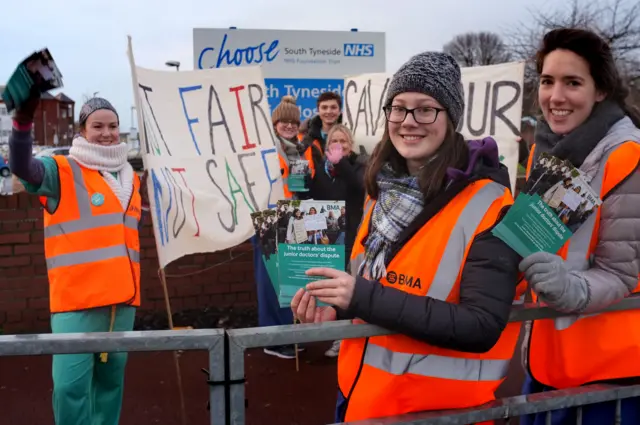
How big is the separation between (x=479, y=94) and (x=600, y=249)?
3.34 m

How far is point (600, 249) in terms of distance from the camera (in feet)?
5.46

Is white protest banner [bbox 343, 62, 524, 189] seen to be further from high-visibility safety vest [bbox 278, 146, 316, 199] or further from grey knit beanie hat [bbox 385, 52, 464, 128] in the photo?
grey knit beanie hat [bbox 385, 52, 464, 128]

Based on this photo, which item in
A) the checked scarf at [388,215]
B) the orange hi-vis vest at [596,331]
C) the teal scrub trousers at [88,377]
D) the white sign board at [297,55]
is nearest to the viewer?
the checked scarf at [388,215]

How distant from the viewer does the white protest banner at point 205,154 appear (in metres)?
3.59

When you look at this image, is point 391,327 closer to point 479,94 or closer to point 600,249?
point 600,249

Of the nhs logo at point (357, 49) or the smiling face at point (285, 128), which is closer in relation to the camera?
the smiling face at point (285, 128)

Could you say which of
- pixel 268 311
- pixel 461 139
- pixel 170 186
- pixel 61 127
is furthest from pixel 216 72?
pixel 61 127

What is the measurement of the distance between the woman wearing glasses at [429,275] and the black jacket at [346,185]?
8.65 ft

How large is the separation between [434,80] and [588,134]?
533 millimetres

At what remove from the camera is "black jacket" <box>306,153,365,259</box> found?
170 inches

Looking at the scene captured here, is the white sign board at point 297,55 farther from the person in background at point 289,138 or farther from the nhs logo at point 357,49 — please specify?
the person in background at point 289,138

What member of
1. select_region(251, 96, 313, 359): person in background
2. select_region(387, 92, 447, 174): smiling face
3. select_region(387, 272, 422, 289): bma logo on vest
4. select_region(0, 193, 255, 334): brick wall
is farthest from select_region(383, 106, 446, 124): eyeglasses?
select_region(0, 193, 255, 334): brick wall

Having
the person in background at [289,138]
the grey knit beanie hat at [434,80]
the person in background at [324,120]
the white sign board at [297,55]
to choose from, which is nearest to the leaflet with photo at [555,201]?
the grey knit beanie hat at [434,80]

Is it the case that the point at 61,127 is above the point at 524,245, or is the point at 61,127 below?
above
